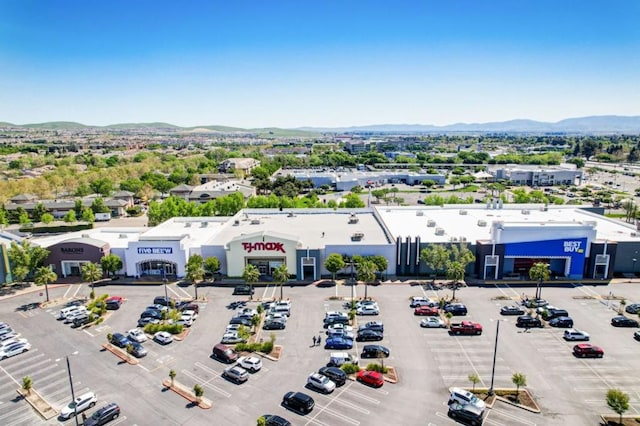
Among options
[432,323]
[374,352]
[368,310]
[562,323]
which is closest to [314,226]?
[368,310]

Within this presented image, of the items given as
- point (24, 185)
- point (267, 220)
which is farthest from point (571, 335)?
point (24, 185)

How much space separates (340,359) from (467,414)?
39.1 ft

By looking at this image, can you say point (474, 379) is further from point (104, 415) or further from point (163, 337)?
point (163, 337)

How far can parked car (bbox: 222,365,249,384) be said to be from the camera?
36.7 m

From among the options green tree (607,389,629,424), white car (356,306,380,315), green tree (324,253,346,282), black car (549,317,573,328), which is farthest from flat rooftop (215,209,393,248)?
green tree (607,389,629,424)

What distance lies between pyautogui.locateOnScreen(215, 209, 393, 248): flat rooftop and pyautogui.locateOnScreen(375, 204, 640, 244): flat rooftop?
3.10 metres

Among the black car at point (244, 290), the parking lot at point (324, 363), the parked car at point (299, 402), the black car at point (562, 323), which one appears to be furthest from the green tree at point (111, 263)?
the black car at point (562, 323)

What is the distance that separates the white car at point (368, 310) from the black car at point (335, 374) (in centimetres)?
1295

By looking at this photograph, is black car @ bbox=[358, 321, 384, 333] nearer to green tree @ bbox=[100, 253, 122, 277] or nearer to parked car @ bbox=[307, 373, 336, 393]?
parked car @ bbox=[307, 373, 336, 393]

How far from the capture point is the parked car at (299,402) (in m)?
32.6

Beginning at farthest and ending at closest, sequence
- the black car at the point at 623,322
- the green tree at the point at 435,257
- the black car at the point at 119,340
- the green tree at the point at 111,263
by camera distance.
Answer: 1. the green tree at the point at 111,263
2. the green tree at the point at 435,257
3. the black car at the point at 623,322
4. the black car at the point at 119,340

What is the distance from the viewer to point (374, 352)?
40.7 meters

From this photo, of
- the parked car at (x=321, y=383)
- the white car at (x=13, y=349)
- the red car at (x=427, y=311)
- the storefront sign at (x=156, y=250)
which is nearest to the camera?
the parked car at (x=321, y=383)

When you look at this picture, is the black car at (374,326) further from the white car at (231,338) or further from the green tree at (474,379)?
the white car at (231,338)
